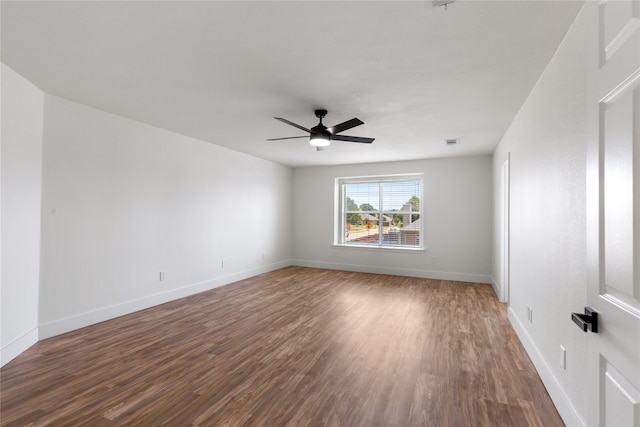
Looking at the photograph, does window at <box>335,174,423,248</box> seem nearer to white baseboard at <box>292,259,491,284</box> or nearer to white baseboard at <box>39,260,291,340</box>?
white baseboard at <box>292,259,491,284</box>

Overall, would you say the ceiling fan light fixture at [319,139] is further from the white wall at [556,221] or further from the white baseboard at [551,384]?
the white baseboard at [551,384]

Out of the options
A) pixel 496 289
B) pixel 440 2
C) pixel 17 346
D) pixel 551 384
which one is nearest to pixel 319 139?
pixel 440 2

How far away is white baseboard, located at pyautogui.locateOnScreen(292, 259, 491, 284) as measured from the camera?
588 cm

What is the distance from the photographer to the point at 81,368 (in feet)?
8.16

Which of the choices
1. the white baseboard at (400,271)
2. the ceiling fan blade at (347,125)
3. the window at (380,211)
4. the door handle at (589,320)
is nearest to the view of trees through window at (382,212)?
the window at (380,211)

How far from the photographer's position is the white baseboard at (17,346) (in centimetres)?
252

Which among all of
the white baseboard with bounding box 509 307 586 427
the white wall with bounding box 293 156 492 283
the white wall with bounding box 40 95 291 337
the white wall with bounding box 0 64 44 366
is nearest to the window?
the white wall with bounding box 293 156 492 283

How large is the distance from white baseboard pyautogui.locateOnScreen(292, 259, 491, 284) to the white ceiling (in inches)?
128

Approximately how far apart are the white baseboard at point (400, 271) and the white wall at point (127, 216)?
1961mm

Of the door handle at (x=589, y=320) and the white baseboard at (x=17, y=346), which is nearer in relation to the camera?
the door handle at (x=589, y=320)

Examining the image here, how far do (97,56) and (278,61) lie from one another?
4.65ft

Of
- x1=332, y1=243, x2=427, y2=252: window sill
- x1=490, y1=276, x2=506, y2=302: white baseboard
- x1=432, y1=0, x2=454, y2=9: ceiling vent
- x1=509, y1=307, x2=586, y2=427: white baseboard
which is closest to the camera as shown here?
x1=432, y1=0, x2=454, y2=9: ceiling vent

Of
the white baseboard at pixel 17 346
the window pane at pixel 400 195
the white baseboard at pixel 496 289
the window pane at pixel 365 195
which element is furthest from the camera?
the window pane at pixel 365 195

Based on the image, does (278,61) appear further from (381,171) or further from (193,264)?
(381,171)
